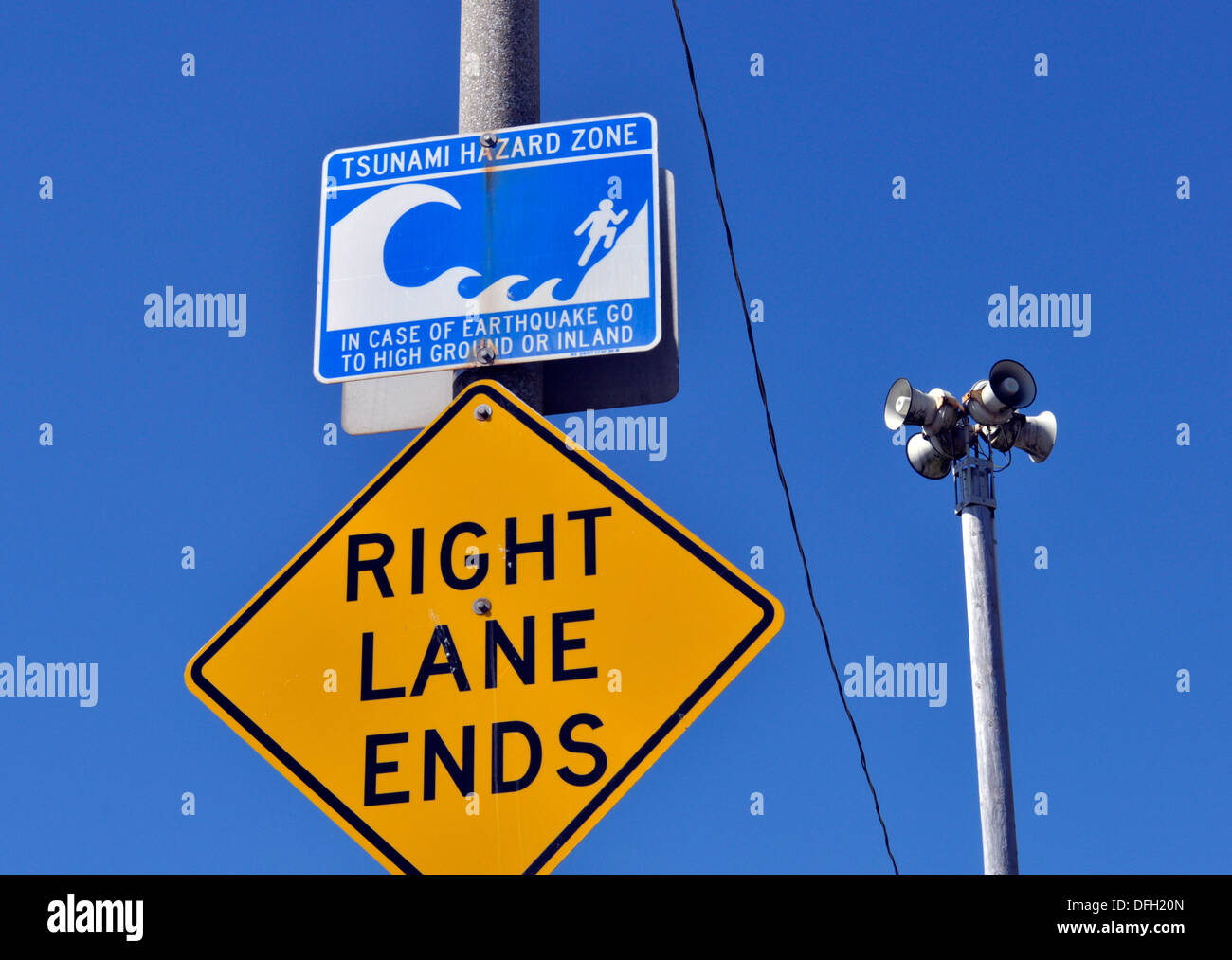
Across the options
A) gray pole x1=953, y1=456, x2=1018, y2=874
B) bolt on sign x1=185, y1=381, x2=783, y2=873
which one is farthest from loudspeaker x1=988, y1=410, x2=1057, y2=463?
bolt on sign x1=185, y1=381, x2=783, y2=873

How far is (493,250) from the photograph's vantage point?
12.9ft

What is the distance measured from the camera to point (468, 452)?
142 inches

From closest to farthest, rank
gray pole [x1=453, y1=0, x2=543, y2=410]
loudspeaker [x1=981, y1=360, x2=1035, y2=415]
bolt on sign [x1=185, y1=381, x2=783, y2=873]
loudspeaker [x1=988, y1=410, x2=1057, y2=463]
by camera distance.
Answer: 1. bolt on sign [x1=185, y1=381, x2=783, y2=873]
2. gray pole [x1=453, y1=0, x2=543, y2=410]
3. loudspeaker [x1=981, y1=360, x2=1035, y2=415]
4. loudspeaker [x1=988, y1=410, x2=1057, y2=463]

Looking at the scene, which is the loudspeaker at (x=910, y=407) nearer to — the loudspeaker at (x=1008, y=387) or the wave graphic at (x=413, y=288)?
the loudspeaker at (x=1008, y=387)

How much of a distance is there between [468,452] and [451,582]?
364 mm

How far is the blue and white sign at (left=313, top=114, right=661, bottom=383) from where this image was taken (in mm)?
3824

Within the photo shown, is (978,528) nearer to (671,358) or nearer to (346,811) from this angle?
(671,358)

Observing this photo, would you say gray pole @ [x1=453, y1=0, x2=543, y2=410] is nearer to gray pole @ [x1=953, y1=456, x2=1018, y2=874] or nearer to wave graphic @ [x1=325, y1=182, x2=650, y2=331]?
wave graphic @ [x1=325, y1=182, x2=650, y2=331]

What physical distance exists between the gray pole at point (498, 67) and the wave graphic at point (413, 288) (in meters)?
0.26

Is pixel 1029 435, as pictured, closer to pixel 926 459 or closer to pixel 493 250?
pixel 926 459

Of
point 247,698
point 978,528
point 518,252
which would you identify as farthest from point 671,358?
point 978,528

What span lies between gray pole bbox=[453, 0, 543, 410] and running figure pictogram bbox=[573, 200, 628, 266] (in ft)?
1.24

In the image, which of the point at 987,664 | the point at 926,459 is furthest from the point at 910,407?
the point at 987,664
